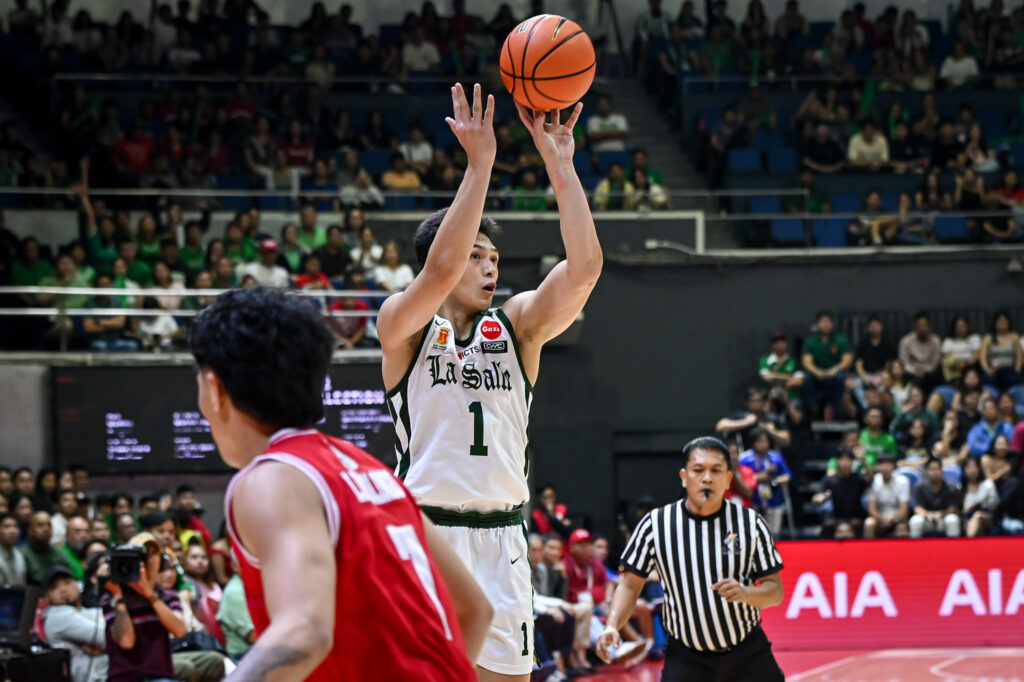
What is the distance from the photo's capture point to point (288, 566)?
228 centimetres

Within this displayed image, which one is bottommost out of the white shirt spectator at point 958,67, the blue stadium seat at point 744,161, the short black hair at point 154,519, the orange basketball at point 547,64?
the short black hair at point 154,519

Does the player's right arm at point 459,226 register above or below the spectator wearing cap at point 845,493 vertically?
above

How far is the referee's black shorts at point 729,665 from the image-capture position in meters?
6.08

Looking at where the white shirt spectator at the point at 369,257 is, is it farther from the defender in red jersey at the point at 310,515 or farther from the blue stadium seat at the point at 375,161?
the defender in red jersey at the point at 310,515

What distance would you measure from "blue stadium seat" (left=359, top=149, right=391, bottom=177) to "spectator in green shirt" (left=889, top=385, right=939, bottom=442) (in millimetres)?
7394

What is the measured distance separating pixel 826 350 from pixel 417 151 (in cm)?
603

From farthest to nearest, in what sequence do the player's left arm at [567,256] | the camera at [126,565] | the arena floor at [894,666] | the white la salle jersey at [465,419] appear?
the arena floor at [894,666]
the camera at [126,565]
the white la salle jersey at [465,419]
the player's left arm at [567,256]

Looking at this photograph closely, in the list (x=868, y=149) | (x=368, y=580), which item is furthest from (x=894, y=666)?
(x=368, y=580)

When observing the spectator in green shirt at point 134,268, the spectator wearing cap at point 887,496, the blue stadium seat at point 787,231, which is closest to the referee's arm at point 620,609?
the spectator wearing cap at point 887,496

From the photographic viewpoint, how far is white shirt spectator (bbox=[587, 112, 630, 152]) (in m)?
19.0

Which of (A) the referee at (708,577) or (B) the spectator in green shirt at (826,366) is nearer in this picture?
(A) the referee at (708,577)

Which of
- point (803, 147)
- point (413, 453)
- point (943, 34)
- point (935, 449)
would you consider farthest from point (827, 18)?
point (413, 453)

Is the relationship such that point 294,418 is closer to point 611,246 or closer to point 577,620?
point 577,620

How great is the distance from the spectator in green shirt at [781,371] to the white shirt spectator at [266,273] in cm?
577
